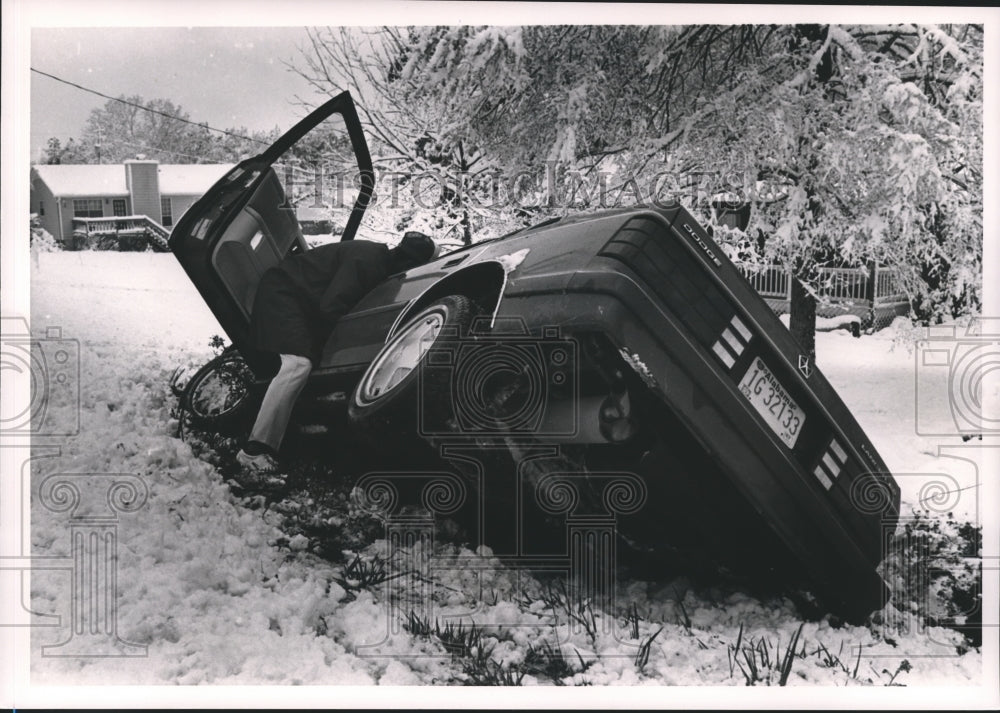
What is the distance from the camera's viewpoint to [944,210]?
3.00m

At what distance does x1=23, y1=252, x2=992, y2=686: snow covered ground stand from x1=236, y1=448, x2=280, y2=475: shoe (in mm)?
103

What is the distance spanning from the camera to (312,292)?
9.77 feet

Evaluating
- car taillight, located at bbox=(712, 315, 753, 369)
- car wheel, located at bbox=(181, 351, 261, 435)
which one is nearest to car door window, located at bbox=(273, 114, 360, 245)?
car wheel, located at bbox=(181, 351, 261, 435)

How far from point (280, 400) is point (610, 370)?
1.16 m

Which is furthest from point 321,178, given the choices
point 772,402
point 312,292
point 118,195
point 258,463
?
point 772,402

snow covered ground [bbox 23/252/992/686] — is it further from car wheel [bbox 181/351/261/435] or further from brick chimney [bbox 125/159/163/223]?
brick chimney [bbox 125/159/163/223]

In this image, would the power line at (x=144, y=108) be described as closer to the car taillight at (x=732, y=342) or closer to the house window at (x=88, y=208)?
the house window at (x=88, y=208)

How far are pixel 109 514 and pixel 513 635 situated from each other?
4.81 feet

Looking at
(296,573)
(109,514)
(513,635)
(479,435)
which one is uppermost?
(479,435)

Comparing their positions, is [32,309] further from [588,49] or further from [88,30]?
[588,49]

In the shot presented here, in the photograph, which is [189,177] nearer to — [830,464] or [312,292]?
[312,292]

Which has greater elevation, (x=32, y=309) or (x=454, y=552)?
(x=32, y=309)

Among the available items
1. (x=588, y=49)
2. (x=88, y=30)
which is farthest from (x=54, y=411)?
(x=588, y=49)

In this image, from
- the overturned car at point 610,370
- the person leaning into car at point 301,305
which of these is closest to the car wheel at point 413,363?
the overturned car at point 610,370
